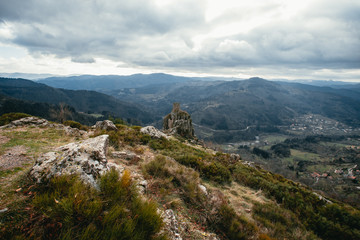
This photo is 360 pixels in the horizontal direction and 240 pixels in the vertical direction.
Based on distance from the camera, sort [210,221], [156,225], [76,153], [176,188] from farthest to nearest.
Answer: [176,188]
[210,221]
[76,153]
[156,225]

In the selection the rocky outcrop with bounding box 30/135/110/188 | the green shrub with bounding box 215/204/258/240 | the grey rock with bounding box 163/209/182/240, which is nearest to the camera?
the grey rock with bounding box 163/209/182/240

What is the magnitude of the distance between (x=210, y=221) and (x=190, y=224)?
3.02 feet

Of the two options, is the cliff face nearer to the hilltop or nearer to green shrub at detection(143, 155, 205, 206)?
the hilltop

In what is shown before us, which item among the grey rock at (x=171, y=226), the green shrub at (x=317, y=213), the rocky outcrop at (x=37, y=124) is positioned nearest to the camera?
the grey rock at (x=171, y=226)

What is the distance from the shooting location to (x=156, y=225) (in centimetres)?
347

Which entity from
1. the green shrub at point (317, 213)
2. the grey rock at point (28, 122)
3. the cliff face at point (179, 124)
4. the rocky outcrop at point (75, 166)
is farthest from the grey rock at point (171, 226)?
the cliff face at point (179, 124)

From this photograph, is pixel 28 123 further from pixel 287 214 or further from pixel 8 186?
pixel 287 214

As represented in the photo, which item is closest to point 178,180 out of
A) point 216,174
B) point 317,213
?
point 216,174

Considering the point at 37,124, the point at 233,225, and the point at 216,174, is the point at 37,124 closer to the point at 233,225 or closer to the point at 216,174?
the point at 216,174

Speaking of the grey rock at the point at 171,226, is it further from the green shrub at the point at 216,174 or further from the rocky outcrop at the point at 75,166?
the green shrub at the point at 216,174

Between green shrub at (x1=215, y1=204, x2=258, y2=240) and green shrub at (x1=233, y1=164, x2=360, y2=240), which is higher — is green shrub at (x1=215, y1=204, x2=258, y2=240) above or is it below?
above

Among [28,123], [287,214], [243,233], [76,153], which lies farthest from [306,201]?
[28,123]

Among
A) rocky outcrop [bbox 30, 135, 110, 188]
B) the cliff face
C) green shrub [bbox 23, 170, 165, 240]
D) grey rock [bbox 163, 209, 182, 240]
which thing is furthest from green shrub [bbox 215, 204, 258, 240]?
the cliff face

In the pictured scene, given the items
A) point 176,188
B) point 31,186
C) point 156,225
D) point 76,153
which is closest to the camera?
point 156,225
